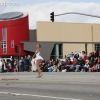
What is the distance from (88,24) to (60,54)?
29.3 feet

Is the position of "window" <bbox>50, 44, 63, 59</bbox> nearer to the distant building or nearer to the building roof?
the distant building

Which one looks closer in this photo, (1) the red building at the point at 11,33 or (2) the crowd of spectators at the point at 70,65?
(2) the crowd of spectators at the point at 70,65

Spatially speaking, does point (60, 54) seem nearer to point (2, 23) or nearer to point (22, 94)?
point (2, 23)

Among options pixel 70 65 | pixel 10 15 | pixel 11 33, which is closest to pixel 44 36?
pixel 11 33

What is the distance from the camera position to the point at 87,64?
26172mm

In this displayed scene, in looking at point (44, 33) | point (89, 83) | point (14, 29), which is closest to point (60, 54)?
point (44, 33)

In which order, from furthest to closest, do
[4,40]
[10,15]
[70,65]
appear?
[10,15] → [4,40] → [70,65]

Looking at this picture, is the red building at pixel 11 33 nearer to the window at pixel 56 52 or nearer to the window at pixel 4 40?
the window at pixel 4 40

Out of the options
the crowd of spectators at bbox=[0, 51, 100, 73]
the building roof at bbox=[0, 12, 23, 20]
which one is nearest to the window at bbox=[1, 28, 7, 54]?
the building roof at bbox=[0, 12, 23, 20]

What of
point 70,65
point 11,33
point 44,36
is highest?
point 11,33

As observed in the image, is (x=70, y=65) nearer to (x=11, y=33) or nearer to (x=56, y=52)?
(x=11, y=33)

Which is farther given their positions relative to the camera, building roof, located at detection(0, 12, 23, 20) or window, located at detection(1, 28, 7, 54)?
window, located at detection(1, 28, 7, 54)

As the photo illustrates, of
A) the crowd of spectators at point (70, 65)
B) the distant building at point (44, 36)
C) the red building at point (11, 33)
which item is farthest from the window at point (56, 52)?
the crowd of spectators at point (70, 65)

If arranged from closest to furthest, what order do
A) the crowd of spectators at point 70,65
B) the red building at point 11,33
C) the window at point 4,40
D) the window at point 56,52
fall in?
the crowd of spectators at point 70,65
the red building at point 11,33
the window at point 4,40
the window at point 56,52
